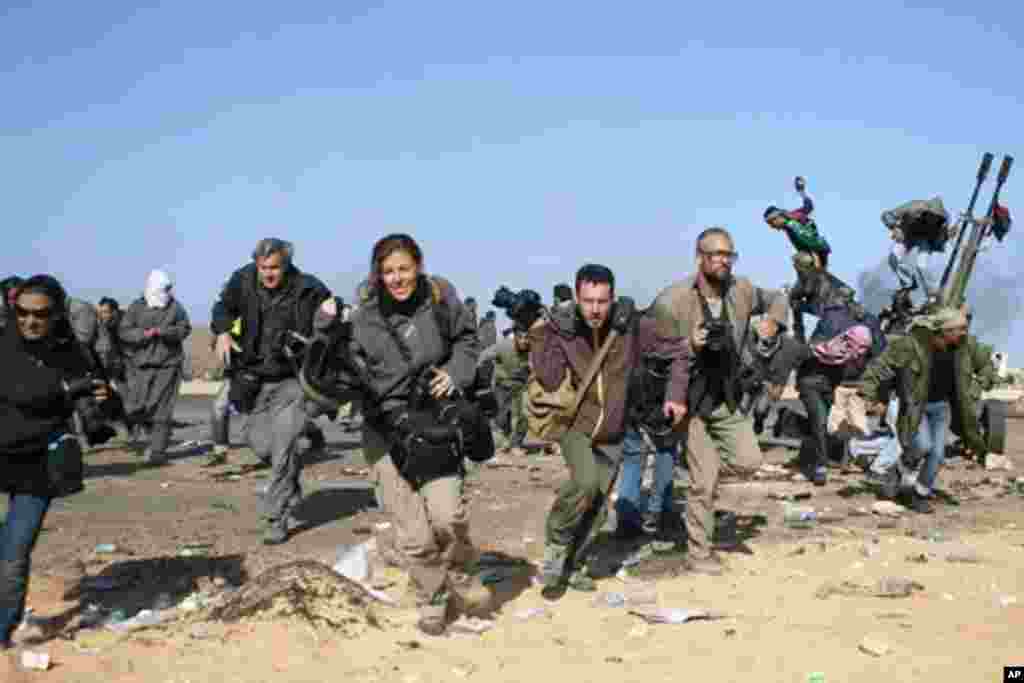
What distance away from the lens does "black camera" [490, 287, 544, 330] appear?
8.31 m

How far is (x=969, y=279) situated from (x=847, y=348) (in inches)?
154

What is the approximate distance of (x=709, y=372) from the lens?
23.0ft

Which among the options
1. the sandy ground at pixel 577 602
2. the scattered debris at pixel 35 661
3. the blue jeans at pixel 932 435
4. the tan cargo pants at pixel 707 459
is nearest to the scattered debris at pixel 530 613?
the sandy ground at pixel 577 602

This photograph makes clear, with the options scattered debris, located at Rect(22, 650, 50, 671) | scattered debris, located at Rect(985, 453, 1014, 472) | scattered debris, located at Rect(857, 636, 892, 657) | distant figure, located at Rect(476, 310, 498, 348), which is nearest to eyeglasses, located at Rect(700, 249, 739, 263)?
scattered debris, located at Rect(857, 636, 892, 657)

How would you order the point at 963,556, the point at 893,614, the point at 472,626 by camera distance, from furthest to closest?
the point at 963,556, the point at 893,614, the point at 472,626

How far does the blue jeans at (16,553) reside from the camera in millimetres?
5188

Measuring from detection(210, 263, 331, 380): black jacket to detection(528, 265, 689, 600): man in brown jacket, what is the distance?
2031 millimetres

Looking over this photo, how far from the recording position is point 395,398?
561cm

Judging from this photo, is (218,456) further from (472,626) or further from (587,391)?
(472,626)

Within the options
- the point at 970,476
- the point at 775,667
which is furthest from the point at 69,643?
the point at 970,476

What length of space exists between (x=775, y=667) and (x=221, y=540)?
433cm

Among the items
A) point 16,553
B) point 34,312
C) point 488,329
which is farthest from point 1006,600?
point 488,329

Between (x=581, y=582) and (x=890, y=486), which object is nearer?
(x=581, y=582)

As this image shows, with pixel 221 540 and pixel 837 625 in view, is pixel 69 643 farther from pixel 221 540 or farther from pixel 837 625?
pixel 837 625
